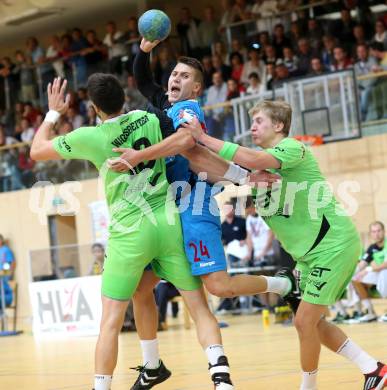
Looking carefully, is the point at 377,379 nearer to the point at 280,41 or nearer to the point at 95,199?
the point at 280,41

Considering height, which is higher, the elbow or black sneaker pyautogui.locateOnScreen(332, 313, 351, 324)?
the elbow

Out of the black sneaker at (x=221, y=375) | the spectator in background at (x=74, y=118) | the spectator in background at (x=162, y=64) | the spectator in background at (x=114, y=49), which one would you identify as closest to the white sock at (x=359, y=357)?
the black sneaker at (x=221, y=375)

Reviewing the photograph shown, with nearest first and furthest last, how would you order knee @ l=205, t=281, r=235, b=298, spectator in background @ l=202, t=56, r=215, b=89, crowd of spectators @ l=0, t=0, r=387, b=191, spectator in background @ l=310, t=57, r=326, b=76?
knee @ l=205, t=281, r=235, b=298
spectator in background @ l=310, t=57, r=326, b=76
crowd of spectators @ l=0, t=0, r=387, b=191
spectator in background @ l=202, t=56, r=215, b=89

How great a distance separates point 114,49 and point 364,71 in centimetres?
840

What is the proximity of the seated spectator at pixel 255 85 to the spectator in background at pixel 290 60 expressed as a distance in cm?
64

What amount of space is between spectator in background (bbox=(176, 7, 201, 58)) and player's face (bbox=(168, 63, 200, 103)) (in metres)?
15.3

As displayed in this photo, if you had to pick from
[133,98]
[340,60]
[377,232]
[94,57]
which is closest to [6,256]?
[133,98]

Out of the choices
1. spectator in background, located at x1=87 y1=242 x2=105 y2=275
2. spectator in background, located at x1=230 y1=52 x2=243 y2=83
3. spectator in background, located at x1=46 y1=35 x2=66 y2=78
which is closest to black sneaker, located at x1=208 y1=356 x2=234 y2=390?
spectator in background, located at x1=87 y1=242 x2=105 y2=275

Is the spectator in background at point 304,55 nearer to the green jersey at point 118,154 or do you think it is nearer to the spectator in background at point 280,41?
the spectator in background at point 280,41

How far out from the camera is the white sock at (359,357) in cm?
646

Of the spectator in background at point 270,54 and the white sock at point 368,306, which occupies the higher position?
the spectator in background at point 270,54

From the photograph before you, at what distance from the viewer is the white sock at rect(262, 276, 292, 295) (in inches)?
273

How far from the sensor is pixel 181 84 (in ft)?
22.4

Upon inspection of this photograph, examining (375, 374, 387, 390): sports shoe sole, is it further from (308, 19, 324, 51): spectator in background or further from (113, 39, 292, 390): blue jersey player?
(308, 19, 324, 51): spectator in background
